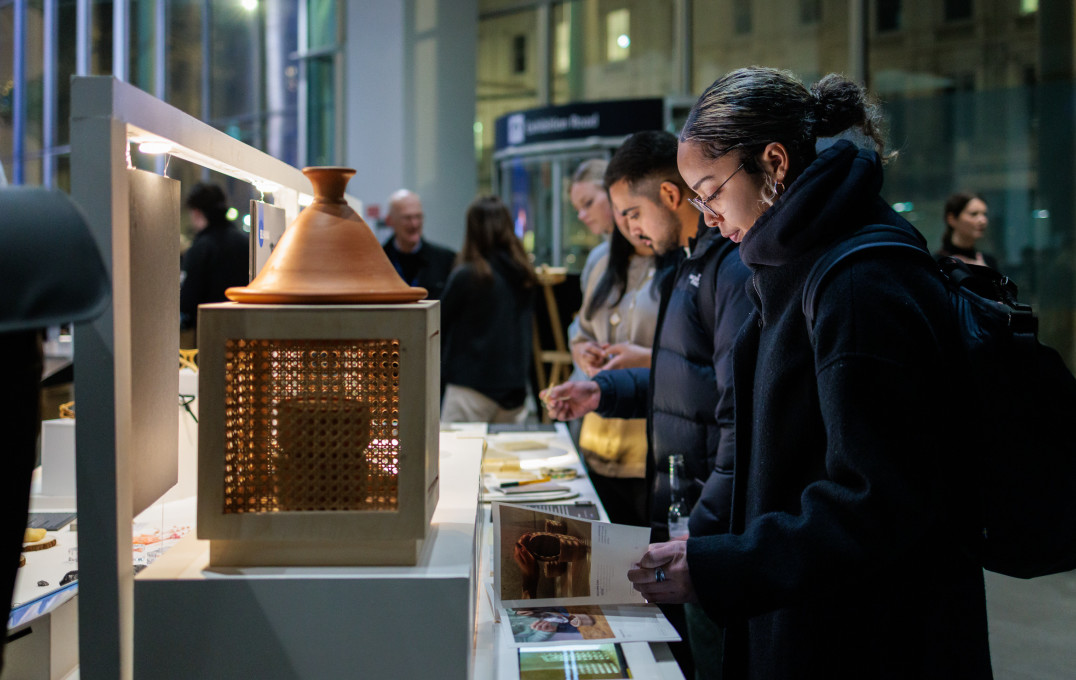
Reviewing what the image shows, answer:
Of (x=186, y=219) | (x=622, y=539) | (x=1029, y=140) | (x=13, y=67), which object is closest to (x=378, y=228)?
(x=186, y=219)

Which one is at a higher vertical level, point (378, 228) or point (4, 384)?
point (378, 228)

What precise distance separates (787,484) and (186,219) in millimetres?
8274

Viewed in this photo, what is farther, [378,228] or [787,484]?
[378,228]

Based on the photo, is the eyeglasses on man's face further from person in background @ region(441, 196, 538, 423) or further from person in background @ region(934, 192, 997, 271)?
person in background @ region(934, 192, 997, 271)

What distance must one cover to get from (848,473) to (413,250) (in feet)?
15.4

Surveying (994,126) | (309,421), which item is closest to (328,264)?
(309,421)

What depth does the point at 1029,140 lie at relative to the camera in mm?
6059

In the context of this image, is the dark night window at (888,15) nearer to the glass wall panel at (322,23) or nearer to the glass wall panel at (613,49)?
the glass wall panel at (613,49)

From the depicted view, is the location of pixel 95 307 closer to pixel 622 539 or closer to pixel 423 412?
pixel 423 412

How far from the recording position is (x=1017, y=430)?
106 centimetres

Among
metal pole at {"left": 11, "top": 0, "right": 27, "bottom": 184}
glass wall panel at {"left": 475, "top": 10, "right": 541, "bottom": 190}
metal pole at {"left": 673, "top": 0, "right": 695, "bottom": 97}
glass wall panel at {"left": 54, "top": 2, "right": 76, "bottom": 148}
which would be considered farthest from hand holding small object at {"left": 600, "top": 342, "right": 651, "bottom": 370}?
metal pole at {"left": 11, "top": 0, "right": 27, "bottom": 184}

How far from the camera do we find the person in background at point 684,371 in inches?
71.4

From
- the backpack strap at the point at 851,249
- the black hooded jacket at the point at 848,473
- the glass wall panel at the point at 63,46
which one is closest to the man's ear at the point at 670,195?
the black hooded jacket at the point at 848,473

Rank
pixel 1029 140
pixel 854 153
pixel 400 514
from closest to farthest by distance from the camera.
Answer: pixel 400 514 < pixel 854 153 < pixel 1029 140
